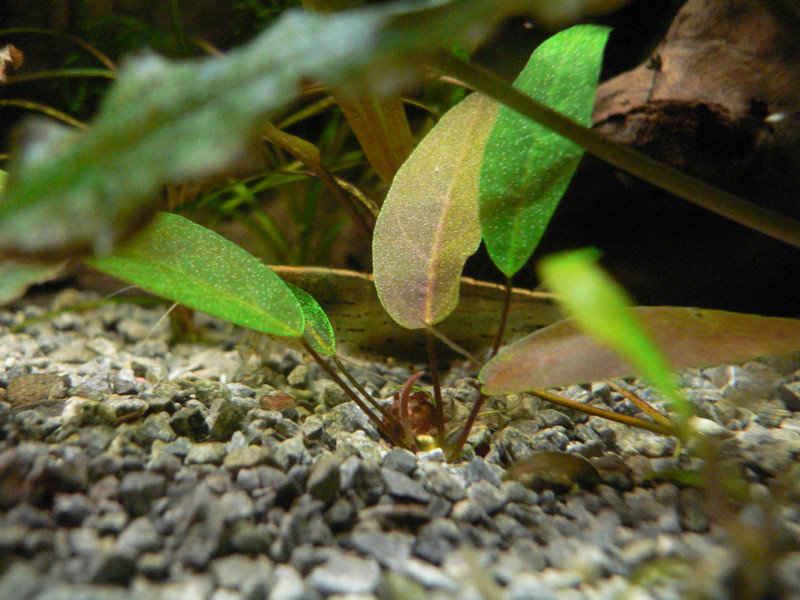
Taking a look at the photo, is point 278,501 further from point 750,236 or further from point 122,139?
point 750,236

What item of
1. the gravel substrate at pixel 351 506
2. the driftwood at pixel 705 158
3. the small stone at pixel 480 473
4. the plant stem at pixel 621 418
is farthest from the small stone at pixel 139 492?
the driftwood at pixel 705 158

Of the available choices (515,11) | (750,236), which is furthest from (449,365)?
(515,11)

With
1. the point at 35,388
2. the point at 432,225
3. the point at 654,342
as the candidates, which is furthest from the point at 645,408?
the point at 35,388

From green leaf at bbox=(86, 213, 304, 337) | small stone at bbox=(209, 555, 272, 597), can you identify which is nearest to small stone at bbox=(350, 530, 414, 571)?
small stone at bbox=(209, 555, 272, 597)

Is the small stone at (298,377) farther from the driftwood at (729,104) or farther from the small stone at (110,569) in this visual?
the driftwood at (729,104)

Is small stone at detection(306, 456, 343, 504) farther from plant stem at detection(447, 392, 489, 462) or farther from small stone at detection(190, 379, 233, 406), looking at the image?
small stone at detection(190, 379, 233, 406)

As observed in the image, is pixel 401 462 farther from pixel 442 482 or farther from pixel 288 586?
pixel 288 586
